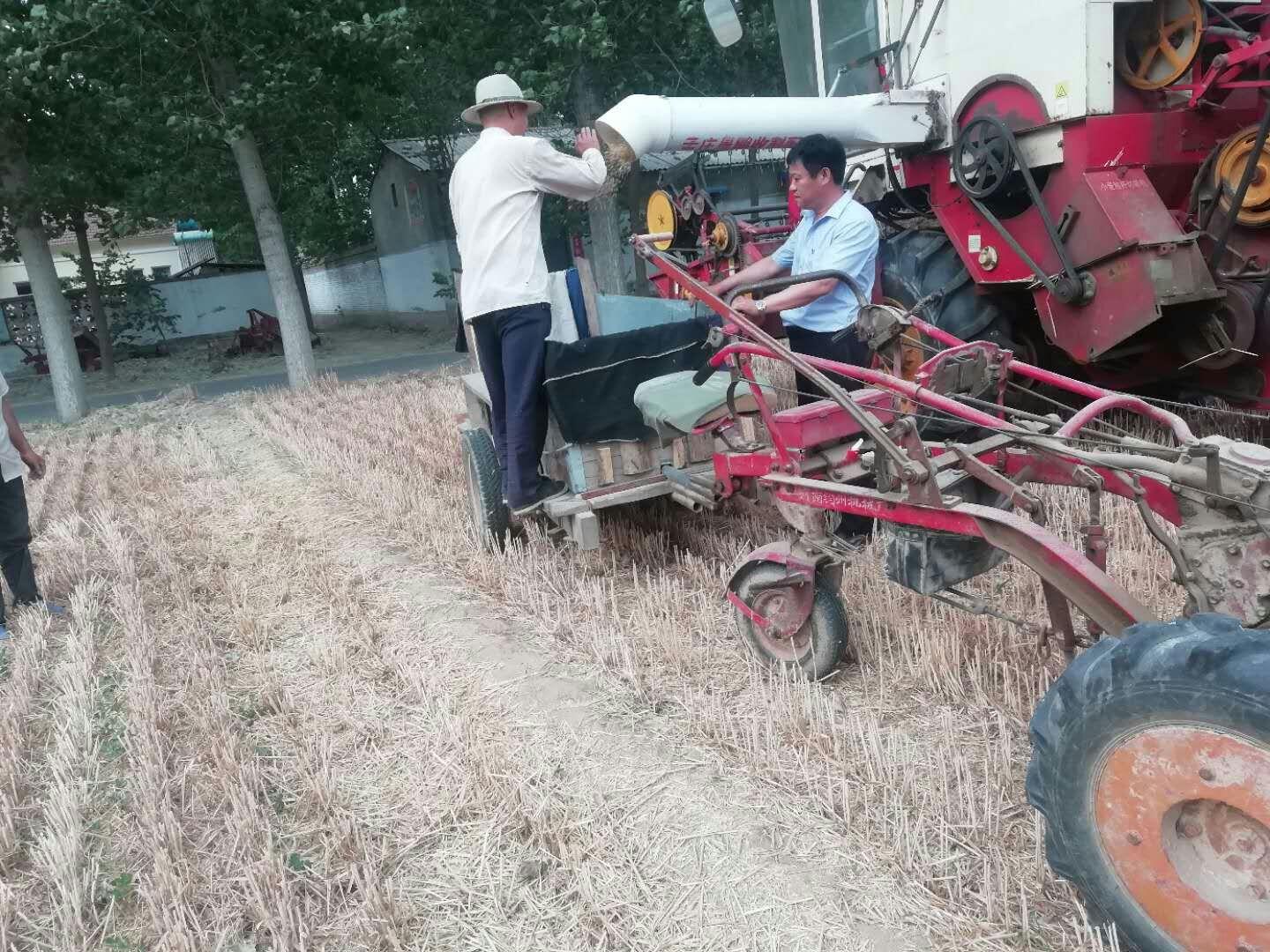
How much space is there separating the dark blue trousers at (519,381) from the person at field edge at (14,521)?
7.68 feet

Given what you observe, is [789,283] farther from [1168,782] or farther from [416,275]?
[416,275]

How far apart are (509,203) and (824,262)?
1.38 meters

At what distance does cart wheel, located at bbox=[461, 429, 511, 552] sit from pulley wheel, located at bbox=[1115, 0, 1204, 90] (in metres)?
3.47

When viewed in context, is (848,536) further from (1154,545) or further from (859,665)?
(1154,545)

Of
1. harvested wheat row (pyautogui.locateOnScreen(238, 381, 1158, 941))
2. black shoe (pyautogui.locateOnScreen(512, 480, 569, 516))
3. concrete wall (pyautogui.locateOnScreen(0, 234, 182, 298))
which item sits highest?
concrete wall (pyautogui.locateOnScreen(0, 234, 182, 298))

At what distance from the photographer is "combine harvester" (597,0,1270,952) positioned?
5.54ft

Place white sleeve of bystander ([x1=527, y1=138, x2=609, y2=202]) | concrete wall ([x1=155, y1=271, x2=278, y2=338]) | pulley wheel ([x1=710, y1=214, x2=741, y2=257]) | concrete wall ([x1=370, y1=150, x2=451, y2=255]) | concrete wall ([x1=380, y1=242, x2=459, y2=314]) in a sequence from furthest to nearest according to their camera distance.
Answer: concrete wall ([x1=155, y1=271, x2=278, y2=338]) < concrete wall ([x1=370, y1=150, x2=451, y2=255]) < concrete wall ([x1=380, y1=242, x2=459, y2=314]) < pulley wheel ([x1=710, y1=214, x2=741, y2=257]) < white sleeve of bystander ([x1=527, y1=138, x2=609, y2=202])

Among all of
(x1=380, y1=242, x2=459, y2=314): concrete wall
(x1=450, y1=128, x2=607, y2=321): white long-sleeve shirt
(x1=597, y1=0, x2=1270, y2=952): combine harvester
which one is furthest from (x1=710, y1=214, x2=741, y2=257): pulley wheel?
(x1=380, y1=242, x2=459, y2=314): concrete wall

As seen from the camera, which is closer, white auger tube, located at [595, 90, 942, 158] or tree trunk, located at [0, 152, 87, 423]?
white auger tube, located at [595, 90, 942, 158]

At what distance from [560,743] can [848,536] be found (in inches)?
65.1

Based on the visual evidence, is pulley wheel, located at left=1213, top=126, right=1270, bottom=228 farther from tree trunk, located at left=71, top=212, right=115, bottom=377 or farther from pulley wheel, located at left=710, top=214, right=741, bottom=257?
tree trunk, located at left=71, top=212, right=115, bottom=377

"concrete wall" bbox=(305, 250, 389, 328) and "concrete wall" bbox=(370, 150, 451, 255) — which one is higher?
"concrete wall" bbox=(370, 150, 451, 255)

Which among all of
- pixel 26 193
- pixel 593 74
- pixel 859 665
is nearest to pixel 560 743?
pixel 859 665

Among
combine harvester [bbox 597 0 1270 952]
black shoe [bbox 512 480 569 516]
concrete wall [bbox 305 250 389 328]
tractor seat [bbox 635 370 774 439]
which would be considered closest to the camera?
combine harvester [bbox 597 0 1270 952]
